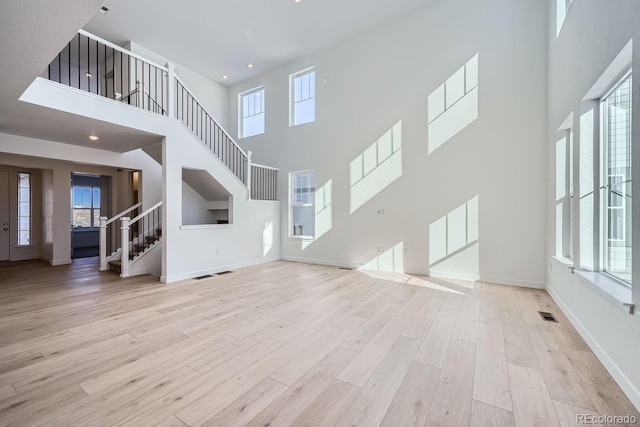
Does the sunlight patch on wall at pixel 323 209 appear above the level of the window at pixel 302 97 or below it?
below

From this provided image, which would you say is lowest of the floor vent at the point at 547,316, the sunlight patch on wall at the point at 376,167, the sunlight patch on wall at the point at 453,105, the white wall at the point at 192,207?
the floor vent at the point at 547,316

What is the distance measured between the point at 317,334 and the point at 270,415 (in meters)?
1.13

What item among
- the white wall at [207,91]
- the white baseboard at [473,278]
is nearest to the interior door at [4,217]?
the white wall at [207,91]

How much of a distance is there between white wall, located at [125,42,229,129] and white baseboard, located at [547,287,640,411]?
837 cm

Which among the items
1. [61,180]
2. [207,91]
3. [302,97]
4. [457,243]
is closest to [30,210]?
[61,180]

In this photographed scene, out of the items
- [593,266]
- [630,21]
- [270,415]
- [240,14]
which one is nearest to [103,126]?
[240,14]

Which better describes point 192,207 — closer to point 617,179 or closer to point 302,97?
point 302,97

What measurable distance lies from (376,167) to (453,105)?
175cm

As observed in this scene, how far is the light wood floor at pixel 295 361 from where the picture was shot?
1596 millimetres

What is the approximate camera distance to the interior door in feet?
22.7

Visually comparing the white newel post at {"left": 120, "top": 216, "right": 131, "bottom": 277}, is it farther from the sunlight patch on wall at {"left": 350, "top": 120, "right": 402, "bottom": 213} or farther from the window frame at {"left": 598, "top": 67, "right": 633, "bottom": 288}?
the window frame at {"left": 598, "top": 67, "right": 633, "bottom": 288}

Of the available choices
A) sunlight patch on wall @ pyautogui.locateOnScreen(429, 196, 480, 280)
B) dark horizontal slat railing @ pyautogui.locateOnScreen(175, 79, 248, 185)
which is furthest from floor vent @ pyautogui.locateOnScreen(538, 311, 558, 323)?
dark horizontal slat railing @ pyautogui.locateOnScreen(175, 79, 248, 185)

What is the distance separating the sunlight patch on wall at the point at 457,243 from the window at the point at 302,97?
388 centimetres

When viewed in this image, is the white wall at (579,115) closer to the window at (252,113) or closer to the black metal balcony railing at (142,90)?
the black metal balcony railing at (142,90)
